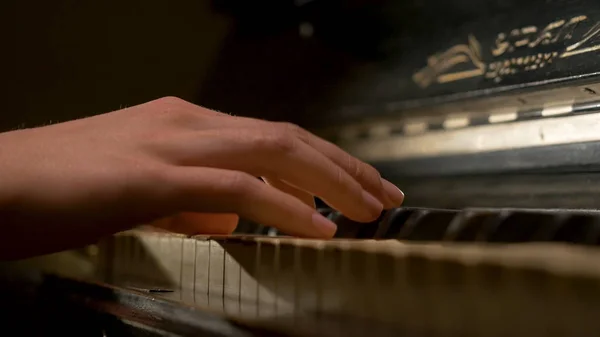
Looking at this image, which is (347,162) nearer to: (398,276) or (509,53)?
(398,276)

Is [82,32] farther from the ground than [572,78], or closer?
farther from the ground

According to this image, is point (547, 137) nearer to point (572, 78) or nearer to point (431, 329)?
point (572, 78)

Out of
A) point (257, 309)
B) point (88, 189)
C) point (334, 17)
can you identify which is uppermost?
point (334, 17)

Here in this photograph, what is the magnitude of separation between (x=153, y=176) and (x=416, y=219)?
0.30 meters

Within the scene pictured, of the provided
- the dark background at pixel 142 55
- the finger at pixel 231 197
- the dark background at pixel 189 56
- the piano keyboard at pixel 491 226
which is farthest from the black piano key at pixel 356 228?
the dark background at pixel 142 55

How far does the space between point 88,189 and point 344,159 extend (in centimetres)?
23

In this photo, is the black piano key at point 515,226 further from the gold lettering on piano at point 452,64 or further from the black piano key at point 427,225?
the gold lettering on piano at point 452,64

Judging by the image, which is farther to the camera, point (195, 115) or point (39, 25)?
point (39, 25)

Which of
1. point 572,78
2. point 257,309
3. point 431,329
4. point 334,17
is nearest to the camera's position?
point 431,329

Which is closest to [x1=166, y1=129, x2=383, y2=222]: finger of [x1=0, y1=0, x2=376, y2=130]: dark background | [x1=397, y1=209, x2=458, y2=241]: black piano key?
[x1=397, y1=209, x2=458, y2=241]: black piano key

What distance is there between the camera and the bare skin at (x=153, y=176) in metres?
0.47

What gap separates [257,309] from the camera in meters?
0.46

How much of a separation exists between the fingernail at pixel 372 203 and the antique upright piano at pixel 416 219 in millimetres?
60

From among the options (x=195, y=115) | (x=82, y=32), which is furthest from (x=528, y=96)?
(x=82, y=32)
